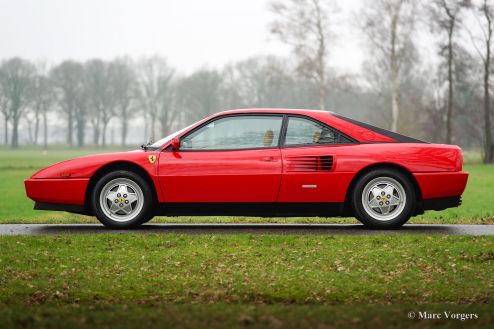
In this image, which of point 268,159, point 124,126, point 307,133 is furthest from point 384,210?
point 124,126

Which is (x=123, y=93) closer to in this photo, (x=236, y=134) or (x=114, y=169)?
(x=114, y=169)

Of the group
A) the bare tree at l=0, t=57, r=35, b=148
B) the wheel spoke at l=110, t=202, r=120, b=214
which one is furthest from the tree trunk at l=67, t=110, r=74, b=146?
the wheel spoke at l=110, t=202, r=120, b=214

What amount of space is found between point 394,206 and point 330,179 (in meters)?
0.92

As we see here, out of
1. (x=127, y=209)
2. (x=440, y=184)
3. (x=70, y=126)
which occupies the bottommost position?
(x=127, y=209)

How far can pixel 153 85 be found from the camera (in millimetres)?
92812

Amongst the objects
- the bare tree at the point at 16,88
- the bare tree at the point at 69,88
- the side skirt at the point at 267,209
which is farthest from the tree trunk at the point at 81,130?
the side skirt at the point at 267,209

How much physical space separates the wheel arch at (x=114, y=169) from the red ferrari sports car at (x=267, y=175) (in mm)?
15

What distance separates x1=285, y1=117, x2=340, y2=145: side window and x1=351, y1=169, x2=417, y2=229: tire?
2.26 ft

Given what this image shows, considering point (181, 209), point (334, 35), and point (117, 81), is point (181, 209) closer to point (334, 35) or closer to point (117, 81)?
point (334, 35)

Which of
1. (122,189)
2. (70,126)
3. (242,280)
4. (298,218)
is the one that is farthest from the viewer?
(70,126)

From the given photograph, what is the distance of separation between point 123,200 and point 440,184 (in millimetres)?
Result: 4080

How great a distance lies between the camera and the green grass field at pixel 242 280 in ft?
16.6

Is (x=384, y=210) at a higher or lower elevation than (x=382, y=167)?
lower

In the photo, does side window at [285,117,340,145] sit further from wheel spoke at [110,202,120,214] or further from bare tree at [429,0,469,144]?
bare tree at [429,0,469,144]
